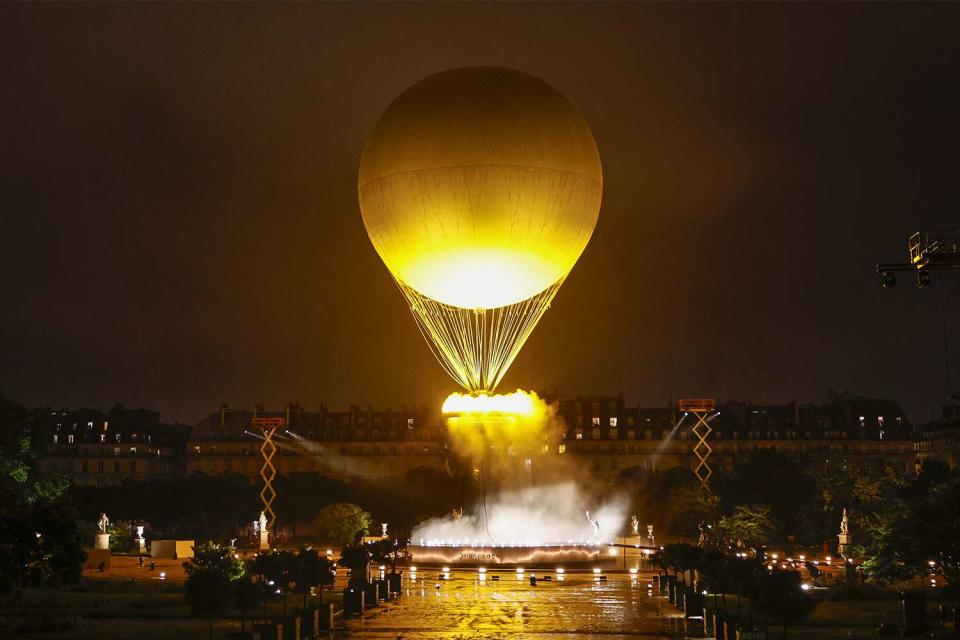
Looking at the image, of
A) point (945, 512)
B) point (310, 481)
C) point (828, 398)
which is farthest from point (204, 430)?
point (945, 512)

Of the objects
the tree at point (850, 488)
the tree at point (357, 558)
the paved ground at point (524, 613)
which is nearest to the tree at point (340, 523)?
the paved ground at point (524, 613)

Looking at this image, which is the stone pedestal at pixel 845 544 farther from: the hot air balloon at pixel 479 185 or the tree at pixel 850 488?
the hot air balloon at pixel 479 185

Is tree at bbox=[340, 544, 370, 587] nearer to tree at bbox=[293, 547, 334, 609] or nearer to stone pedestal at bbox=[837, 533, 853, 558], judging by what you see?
tree at bbox=[293, 547, 334, 609]

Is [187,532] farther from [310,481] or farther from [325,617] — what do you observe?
[325,617]

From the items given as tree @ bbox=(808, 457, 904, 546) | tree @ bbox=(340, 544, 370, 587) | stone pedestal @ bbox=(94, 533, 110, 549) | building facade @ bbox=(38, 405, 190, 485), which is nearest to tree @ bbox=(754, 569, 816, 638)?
tree @ bbox=(340, 544, 370, 587)

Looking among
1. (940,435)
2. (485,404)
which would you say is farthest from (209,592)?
(940,435)
